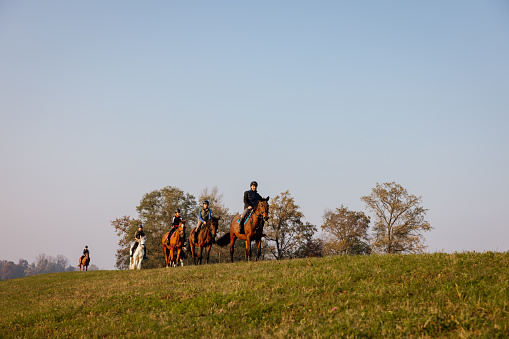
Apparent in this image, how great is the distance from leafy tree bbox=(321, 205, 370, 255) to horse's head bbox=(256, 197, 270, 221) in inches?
1586

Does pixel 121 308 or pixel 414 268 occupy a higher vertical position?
pixel 414 268

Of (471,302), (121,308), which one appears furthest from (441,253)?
(121,308)

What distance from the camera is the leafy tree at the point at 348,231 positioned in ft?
198

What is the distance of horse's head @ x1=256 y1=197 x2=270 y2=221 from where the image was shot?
21750 millimetres

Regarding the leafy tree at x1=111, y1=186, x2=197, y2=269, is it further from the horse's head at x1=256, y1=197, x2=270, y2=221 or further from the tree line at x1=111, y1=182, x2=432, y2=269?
the horse's head at x1=256, y1=197, x2=270, y2=221

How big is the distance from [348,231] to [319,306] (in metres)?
53.7

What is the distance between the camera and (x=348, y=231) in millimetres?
61562

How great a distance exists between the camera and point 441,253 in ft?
47.0

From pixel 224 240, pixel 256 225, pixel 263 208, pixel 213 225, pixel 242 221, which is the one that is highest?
pixel 263 208

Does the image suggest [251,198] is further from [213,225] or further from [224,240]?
[224,240]

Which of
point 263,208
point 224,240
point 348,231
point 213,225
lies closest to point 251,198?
point 263,208

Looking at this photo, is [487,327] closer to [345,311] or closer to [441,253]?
[345,311]

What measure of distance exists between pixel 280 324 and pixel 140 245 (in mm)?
28753

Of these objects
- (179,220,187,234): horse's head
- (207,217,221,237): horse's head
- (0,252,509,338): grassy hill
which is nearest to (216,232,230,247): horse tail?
(207,217,221,237): horse's head
